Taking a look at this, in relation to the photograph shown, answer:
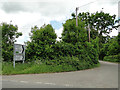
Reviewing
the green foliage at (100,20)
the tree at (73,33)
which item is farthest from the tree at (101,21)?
the tree at (73,33)

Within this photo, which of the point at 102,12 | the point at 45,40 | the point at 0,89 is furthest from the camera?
the point at 102,12

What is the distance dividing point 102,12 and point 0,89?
36.7 meters

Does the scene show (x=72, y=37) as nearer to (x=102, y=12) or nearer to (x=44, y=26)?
(x=44, y=26)

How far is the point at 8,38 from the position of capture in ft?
37.5

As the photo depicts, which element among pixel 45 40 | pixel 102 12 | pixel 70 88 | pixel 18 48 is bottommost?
pixel 70 88

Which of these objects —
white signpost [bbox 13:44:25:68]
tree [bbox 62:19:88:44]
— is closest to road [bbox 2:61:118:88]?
white signpost [bbox 13:44:25:68]

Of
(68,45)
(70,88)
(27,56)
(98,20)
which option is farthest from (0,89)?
(98,20)

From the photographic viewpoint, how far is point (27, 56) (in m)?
11.0

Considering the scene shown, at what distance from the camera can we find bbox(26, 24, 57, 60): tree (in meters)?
10.5

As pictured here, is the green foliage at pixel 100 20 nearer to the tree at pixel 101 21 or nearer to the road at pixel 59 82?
the tree at pixel 101 21

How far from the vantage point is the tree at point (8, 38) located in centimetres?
1038

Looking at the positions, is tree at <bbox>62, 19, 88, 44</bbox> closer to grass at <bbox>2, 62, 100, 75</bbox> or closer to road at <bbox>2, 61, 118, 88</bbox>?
grass at <bbox>2, 62, 100, 75</bbox>

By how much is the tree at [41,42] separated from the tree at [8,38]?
164cm

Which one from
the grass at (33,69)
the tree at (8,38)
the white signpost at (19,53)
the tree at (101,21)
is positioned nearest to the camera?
the grass at (33,69)
